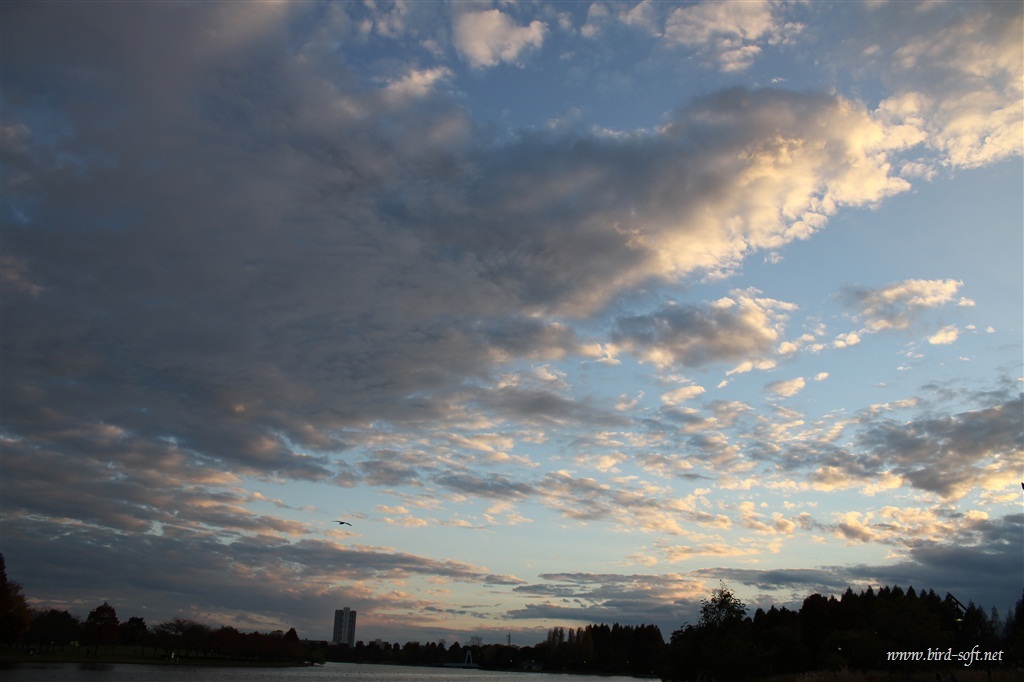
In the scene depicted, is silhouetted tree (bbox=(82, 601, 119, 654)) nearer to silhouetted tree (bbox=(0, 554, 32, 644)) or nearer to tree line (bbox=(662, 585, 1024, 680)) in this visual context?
silhouetted tree (bbox=(0, 554, 32, 644))

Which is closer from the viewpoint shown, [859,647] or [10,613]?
[859,647]

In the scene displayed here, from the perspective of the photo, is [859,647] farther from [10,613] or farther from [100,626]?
[100,626]

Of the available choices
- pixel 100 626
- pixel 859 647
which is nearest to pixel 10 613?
pixel 100 626

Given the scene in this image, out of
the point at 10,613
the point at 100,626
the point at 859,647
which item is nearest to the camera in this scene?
the point at 859,647

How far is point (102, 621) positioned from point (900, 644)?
653 ft

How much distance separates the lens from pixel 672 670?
80250 millimetres

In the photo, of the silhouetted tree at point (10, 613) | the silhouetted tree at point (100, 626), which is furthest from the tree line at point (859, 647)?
the silhouetted tree at point (100, 626)

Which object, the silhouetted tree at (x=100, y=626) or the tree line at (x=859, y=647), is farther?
the silhouetted tree at (x=100, y=626)

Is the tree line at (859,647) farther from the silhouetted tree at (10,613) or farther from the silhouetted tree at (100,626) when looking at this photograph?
the silhouetted tree at (100,626)

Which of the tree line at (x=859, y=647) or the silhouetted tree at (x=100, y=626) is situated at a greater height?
the tree line at (x=859, y=647)

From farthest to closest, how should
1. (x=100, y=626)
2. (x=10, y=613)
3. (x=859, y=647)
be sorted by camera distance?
(x=100, y=626) → (x=10, y=613) → (x=859, y=647)

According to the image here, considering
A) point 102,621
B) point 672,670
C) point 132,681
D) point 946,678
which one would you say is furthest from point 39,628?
point 946,678

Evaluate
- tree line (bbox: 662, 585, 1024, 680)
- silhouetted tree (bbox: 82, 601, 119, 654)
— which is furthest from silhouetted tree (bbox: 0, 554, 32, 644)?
tree line (bbox: 662, 585, 1024, 680)

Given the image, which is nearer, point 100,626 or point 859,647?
→ point 859,647
